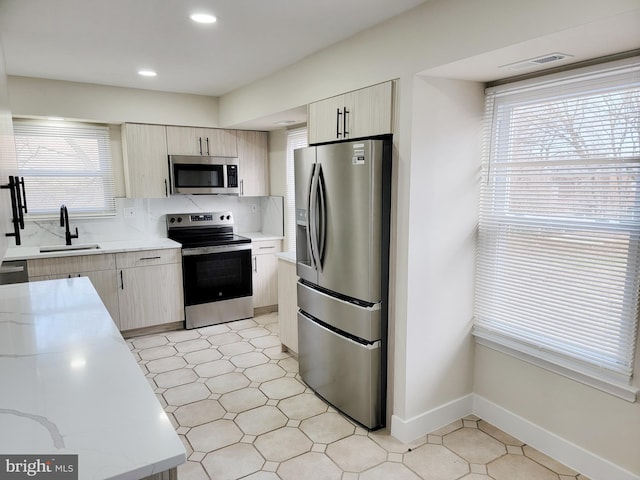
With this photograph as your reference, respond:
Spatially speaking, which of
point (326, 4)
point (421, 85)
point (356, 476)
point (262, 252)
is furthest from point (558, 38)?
point (262, 252)

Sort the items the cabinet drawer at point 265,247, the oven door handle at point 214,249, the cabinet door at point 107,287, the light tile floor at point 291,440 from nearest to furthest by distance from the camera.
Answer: the light tile floor at point 291,440 < the cabinet door at point 107,287 < the oven door handle at point 214,249 < the cabinet drawer at point 265,247

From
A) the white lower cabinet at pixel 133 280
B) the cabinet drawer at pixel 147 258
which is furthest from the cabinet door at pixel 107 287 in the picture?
the cabinet drawer at pixel 147 258

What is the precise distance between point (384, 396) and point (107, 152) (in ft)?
12.3

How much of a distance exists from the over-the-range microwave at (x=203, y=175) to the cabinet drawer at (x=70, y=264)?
0.99 meters

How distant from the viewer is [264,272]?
16.0ft

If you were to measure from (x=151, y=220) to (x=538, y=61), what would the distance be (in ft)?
13.3

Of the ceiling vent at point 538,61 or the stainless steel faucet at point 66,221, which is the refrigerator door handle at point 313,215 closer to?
the ceiling vent at point 538,61

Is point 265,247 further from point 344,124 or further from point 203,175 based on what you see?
point 344,124

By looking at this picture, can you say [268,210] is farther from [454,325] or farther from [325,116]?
[454,325]

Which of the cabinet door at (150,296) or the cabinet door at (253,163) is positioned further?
the cabinet door at (253,163)

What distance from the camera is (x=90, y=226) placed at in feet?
14.4

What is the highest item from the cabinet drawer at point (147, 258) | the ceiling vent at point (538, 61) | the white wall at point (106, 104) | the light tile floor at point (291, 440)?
the white wall at point (106, 104)

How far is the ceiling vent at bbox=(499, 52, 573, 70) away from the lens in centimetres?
197

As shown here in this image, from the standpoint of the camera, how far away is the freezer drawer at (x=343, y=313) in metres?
2.53
